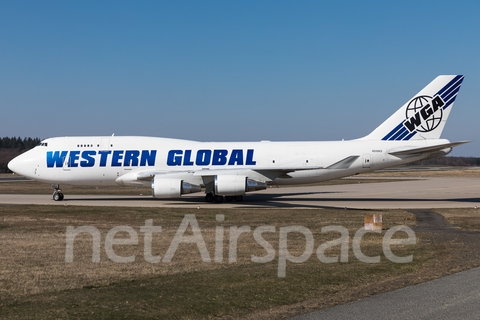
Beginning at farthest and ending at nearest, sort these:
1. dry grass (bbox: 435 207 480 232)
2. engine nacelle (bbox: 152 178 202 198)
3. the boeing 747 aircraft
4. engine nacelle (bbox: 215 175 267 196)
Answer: the boeing 747 aircraft, engine nacelle (bbox: 215 175 267 196), engine nacelle (bbox: 152 178 202 198), dry grass (bbox: 435 207 480 232)

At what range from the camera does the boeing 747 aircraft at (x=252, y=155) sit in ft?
107

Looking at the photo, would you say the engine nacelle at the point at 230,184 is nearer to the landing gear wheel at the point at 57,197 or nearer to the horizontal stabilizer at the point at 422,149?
the horizontal stabilizer at the point at 422,149

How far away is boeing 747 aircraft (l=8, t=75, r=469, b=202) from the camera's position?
1278 inches

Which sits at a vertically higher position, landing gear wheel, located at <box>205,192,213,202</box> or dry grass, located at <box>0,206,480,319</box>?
landing gear wheel, located at <box>205,192,213,202</box>

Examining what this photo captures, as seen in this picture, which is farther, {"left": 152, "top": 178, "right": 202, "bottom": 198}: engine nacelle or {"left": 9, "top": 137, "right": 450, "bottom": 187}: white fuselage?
{"left": 9, "top": 137, "right": 450, "bottom": 187}: white fuselage

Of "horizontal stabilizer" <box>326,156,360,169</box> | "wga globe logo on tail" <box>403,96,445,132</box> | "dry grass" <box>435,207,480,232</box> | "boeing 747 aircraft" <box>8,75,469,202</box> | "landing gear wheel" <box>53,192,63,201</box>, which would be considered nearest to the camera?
"dry grass" <box>435,207,480,232</box>

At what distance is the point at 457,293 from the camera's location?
880cm

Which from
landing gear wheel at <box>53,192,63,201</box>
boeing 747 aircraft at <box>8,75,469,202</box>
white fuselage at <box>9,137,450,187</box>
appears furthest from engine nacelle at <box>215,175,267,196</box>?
landing gear wheel at <box>53,192,63,201</box>

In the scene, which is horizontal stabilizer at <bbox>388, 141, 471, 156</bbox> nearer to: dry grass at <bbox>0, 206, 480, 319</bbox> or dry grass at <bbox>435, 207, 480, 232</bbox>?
dry grass at <bbox>435, 207, 480, 232</bbox>

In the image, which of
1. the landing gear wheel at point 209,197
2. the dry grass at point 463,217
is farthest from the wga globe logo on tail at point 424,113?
the landing gear wheel at point 209,197

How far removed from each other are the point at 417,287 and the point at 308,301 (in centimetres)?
262

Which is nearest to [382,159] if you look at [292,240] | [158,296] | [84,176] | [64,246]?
[292,240]

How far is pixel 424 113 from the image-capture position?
32750mm
